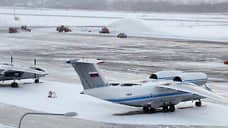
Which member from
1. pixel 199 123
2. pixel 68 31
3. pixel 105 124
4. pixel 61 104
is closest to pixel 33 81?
pixel 61 104

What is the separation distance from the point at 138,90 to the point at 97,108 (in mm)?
4033

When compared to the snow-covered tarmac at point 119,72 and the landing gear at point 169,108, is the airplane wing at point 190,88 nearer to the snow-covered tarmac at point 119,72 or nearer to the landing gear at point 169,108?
the landing gear at point 169,108

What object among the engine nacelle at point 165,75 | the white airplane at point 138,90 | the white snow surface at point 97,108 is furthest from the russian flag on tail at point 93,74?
the engine nacelle at point 165,75

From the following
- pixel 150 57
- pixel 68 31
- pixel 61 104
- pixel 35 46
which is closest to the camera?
pixel 61 104

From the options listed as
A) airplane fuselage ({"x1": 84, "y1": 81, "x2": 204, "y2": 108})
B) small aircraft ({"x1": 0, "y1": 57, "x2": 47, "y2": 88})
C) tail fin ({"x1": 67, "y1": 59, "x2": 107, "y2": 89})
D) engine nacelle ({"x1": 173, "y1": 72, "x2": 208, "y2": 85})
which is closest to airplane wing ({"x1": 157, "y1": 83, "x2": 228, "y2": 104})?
airplane fuselage ({"x1": 84, "y1": 81, "x2": 204, "y2": 108})

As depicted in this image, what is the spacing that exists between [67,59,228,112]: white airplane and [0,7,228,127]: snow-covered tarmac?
965 mm

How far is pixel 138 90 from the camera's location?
79.2 feet

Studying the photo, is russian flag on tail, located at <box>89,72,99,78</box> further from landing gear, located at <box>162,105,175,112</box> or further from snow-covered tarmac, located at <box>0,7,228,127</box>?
landing gear, located at <box>162,105,175,112</box>

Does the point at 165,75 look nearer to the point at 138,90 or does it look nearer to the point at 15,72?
the point at 138,90

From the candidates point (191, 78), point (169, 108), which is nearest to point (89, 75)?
point (169, 108)

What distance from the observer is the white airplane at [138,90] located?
23.8 m

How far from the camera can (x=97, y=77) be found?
24656 millimetres

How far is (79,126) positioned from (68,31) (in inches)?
3233

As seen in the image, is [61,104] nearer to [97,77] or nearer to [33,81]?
[97,77]
